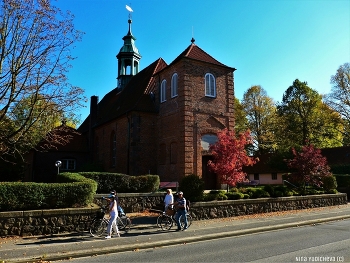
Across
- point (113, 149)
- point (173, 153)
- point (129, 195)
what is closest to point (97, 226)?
point (129, 195)

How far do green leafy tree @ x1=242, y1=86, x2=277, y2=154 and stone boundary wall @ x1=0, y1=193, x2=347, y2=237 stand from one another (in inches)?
851

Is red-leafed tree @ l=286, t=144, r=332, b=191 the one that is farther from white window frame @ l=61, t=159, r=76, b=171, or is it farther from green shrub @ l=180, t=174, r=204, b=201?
white window frame @ l=61, t=159, r=76, b=171

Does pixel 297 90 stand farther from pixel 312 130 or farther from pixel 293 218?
pixel 293 218

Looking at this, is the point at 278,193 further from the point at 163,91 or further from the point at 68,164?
the point at 68,164

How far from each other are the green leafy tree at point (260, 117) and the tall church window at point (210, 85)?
21.8 meters

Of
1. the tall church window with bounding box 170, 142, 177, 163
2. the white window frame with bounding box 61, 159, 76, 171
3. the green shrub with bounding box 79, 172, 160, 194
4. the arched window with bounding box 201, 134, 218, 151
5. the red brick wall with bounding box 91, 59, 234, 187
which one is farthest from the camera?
the white window frame with bounding box 61, 159, 76, 171

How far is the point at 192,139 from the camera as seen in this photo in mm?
22375

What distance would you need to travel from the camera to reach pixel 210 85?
24.1 m

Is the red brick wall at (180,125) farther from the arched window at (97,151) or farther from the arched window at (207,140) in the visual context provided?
the arched window at (97,151)

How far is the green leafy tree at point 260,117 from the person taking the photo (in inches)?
1741

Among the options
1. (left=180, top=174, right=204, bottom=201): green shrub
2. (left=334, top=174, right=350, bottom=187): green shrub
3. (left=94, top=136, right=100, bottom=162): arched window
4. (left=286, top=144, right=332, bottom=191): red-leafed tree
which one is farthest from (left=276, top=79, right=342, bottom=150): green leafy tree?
(left=180, top=174, right=204, bottom=201): green shrub

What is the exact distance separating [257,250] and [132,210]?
9326 millimetres

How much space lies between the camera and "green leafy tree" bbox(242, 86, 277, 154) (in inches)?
1741

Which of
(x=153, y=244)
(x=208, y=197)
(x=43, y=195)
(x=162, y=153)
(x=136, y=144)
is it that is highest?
(x=136, y=144)
